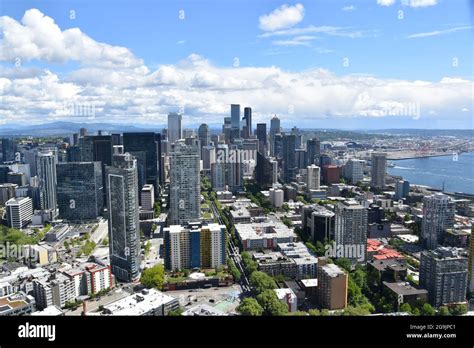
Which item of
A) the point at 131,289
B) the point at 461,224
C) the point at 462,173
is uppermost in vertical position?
the point at 462,173

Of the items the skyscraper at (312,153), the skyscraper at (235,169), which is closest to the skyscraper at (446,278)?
the skyscraper at (235,169)

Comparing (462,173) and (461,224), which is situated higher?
(462,173)

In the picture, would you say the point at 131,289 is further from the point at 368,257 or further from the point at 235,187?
the point at 235,187

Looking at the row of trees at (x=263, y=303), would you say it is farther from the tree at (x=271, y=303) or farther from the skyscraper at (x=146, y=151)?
the skyscraper at (x=146, y=151)

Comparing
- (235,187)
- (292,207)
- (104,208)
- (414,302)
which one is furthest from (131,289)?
(235,187)

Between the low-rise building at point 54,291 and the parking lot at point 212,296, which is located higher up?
the low-rise building at point 54,291

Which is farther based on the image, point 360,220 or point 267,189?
point 267,189

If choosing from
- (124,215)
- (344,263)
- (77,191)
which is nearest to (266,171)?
(77,191)
